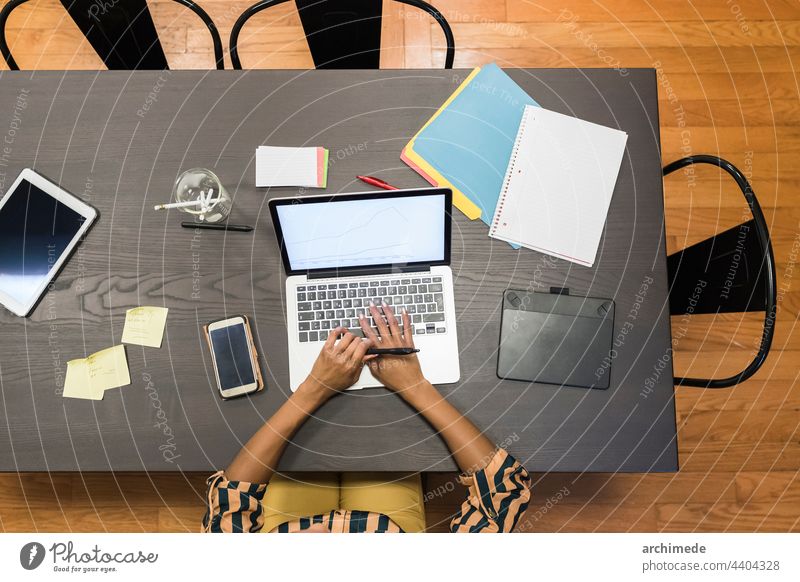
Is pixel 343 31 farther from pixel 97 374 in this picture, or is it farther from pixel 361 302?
pixel 97 374

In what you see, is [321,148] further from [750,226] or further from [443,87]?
[750,226]

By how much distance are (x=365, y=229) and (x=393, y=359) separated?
279 mm

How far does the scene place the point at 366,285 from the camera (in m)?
1.15

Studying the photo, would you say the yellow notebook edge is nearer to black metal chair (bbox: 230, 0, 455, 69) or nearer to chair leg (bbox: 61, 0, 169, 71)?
black metal chair (bbox: 230, 0, 455, 69)

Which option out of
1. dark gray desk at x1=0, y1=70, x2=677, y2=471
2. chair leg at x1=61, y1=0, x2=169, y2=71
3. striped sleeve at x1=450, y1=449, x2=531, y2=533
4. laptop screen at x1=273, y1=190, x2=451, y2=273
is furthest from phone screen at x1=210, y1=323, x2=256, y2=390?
chair leg at x1=61, y1=0, x2=169, y2=71

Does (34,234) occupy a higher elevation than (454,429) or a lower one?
higher

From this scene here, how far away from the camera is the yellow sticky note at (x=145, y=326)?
3.76 feet

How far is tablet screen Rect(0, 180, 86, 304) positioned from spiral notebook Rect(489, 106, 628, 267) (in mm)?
958

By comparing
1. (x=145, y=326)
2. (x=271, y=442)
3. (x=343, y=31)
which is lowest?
(x=271, y=442)

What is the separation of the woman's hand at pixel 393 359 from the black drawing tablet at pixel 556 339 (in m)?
0.19

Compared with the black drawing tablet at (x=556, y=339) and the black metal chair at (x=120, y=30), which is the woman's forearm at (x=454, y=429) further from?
the black metal chair at (x=120, y=30)

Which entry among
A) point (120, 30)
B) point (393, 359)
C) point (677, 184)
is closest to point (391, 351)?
point (393, 359)

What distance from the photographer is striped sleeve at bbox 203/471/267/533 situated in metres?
1.08
